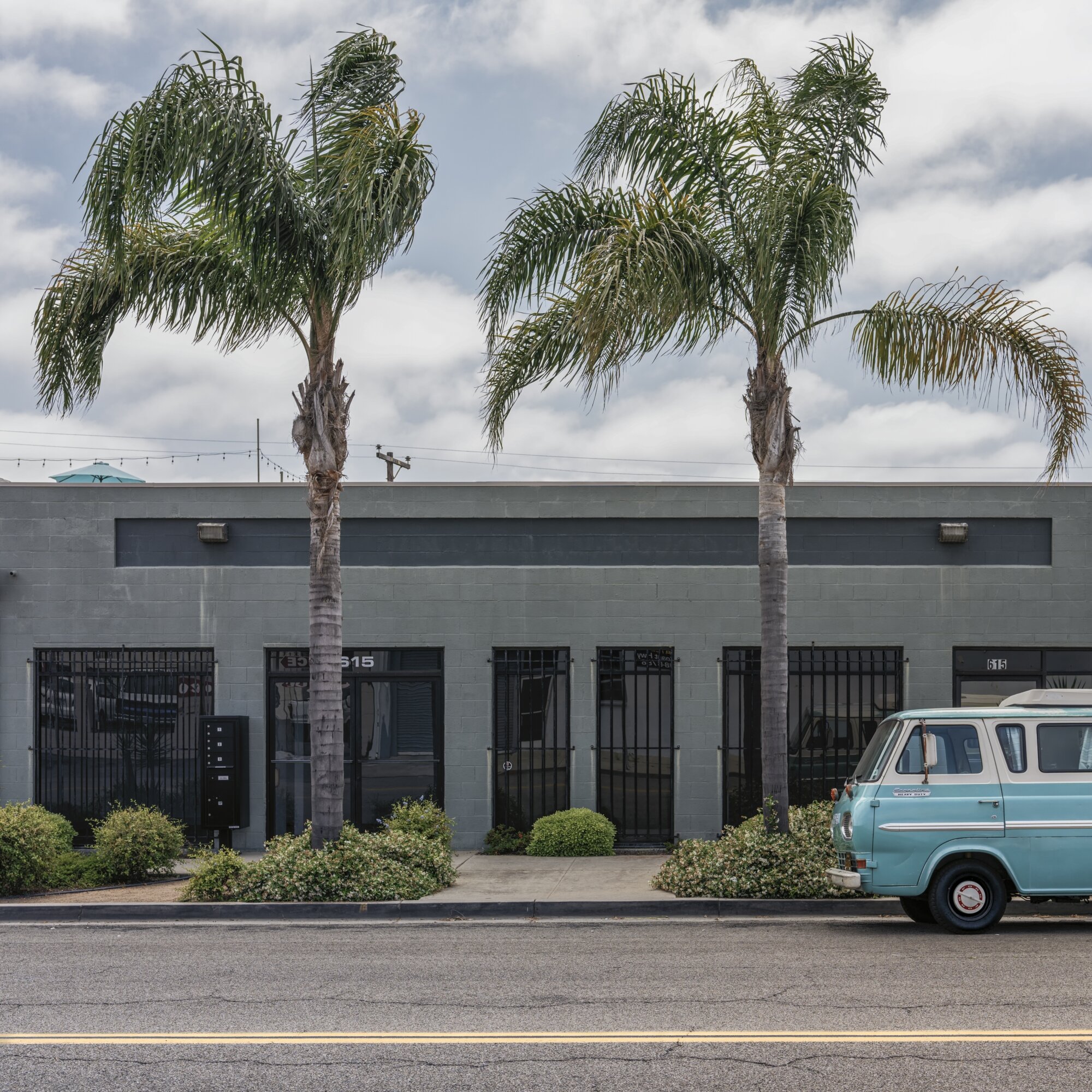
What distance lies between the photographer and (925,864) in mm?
10445

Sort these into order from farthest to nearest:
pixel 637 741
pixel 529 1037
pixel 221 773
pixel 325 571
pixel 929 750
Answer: pixel 637 741, pixel 221 773, pixel 325 571, pixel 929 750, pixel 529 1037

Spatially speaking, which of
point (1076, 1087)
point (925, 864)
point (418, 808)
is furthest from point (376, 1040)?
point (418, 808)

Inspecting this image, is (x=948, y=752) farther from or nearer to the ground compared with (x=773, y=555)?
nearer to the ground

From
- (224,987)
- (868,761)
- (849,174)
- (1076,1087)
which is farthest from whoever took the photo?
(849,174)

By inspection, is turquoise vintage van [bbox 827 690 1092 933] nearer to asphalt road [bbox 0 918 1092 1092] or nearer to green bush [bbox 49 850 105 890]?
asphalt road [bbox 0 918 1092 1092]

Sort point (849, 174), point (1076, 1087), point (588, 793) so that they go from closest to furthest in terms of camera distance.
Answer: point (1076, 1087) < point (849, 174) < point (588, 793)

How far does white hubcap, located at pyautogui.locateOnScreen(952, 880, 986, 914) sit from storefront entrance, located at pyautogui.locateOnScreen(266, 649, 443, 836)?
24.3 feet

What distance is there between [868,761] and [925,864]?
1.06m

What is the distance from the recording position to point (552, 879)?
44.3 ft

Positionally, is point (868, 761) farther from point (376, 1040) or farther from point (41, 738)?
point (41, 738)

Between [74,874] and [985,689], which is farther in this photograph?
[985,689]

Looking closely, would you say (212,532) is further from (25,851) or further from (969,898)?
(969,898)

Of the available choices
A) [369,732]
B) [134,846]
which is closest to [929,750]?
[369,732]

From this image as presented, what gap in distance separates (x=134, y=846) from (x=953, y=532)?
10.6 meters
